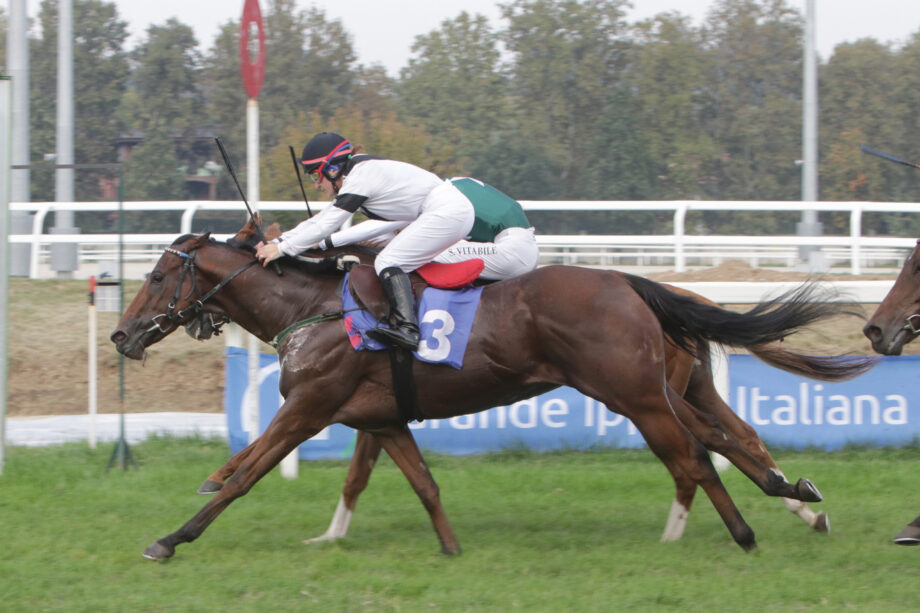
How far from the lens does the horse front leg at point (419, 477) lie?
229 inches

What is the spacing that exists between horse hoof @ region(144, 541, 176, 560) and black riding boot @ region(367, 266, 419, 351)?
1.48 metres

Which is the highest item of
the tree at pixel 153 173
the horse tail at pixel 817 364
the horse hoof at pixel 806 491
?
the tree at pixel 153 173

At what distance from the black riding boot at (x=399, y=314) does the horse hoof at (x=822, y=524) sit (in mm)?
2410

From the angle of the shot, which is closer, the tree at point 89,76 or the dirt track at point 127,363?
the dirt track at point 127,363

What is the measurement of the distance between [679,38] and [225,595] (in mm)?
44723

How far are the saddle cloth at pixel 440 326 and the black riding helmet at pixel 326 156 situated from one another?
836mm

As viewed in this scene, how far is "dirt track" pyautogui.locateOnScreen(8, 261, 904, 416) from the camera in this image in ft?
34.1

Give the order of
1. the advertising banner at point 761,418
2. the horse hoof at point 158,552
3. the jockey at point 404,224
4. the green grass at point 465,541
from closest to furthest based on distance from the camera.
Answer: the green grass at point 465,541
the horse hoof at point 158,552
the jockey at point 404,224
the advertising banner at point 761,418

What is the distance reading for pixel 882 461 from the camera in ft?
26.3

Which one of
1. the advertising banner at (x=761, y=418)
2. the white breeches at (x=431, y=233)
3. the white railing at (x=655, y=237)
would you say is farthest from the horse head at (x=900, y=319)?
the white railing at (x=655, y=237)

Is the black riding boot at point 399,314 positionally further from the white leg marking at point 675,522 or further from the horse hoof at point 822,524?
the horse hoof at point 822,524

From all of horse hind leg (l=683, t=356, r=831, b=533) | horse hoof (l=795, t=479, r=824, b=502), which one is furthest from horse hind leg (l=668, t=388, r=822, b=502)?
horse hind leg (l=683, t=356, r=831, b=533)

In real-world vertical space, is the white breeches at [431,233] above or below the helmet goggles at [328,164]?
below

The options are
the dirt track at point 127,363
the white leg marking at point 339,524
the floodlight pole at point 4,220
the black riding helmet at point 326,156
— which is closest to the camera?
the black riding helmet at point 326,156
